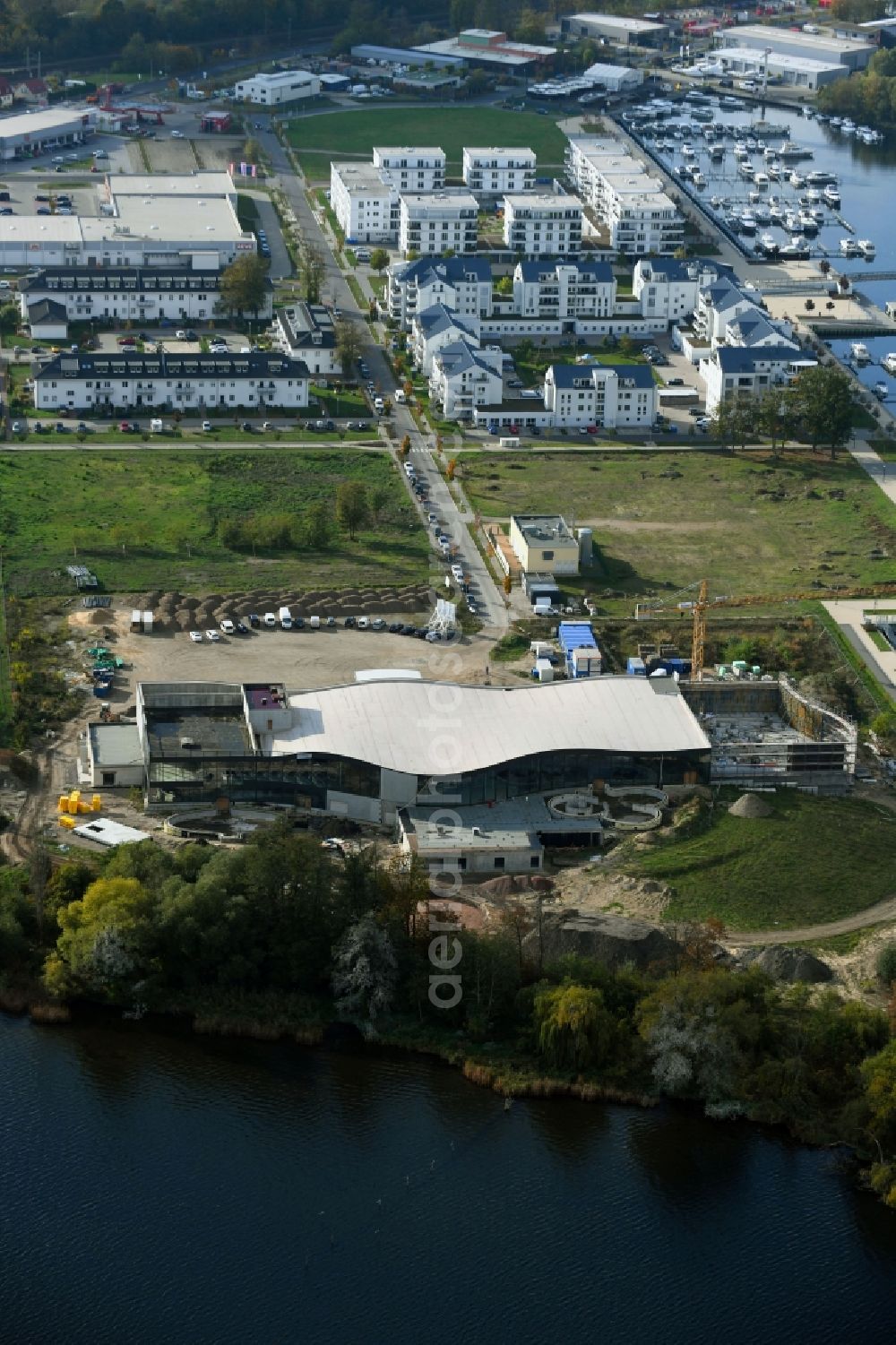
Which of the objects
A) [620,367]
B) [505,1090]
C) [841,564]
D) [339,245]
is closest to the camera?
[505,1090]

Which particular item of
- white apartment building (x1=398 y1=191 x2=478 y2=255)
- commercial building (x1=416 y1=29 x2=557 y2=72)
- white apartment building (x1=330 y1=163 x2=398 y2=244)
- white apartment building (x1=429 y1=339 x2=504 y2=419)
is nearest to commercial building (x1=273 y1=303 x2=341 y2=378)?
white apartment building (x1=429 y1=339 x2=504 y2=419)

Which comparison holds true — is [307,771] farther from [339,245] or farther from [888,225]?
[888,225]

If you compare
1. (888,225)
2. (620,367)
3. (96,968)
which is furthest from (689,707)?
(888,225)

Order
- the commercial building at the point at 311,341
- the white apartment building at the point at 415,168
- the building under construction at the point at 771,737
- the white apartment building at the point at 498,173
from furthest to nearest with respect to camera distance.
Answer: the white apartment building at the point at 498,173
the white apartment building at the point at 415,168
the commercial building at the point at 311,341
the building under construction at the point at 771,737

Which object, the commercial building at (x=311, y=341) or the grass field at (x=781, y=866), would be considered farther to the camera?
the commercial building at (x=311, y=341)

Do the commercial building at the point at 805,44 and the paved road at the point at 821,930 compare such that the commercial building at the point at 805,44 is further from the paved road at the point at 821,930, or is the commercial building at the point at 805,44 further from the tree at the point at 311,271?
the paved road at the point at 821,930

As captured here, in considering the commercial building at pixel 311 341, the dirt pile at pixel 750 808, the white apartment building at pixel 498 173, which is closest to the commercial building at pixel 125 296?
the commercial building at pixel 311 341

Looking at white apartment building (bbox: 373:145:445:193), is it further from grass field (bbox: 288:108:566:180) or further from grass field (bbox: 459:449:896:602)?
grass field (bbox: 459:449:896:602)
